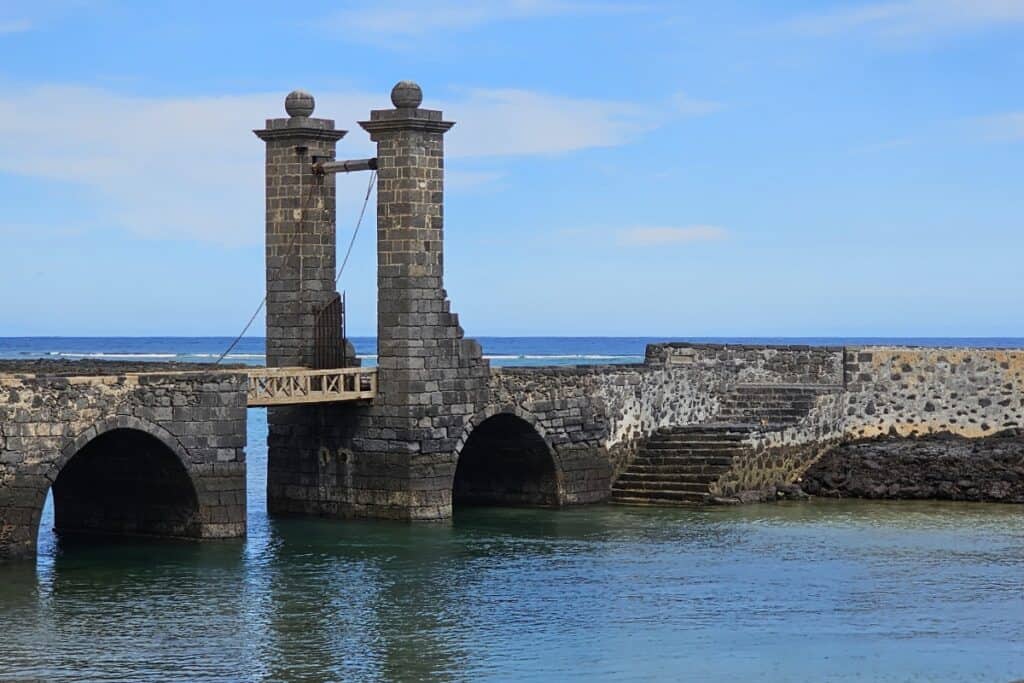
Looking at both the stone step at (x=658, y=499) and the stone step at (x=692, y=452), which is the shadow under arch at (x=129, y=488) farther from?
the stone step at (x=692, y=452)

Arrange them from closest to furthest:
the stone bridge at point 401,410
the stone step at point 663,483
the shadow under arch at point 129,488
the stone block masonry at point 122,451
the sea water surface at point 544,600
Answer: the sea water surface at point 544,600 → the stone block masonry at point 122,451 → the stone bridge at point 401,410 → the shadow under arch at point 129,488 → the stone step at point 663,483

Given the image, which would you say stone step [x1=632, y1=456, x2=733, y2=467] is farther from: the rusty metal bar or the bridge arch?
the rusty metal bar

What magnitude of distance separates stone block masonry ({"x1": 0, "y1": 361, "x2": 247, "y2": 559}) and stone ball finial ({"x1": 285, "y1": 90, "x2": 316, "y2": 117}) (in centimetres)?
452

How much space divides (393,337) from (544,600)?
25.4 feet

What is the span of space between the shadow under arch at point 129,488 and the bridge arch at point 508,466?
19.1 ft

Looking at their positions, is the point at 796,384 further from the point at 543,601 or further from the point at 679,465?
the point at 543,601

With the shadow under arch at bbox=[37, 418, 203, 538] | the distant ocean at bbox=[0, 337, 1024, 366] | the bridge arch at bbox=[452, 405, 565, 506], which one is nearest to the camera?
the shadow under arch at bbox=[37, 418, 203, 538]

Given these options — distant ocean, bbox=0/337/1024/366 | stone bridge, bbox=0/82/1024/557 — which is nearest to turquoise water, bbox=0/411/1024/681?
stone bridge, bbox=0/82/1024/557

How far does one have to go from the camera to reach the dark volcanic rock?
34000mm

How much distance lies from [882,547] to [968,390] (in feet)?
31.2

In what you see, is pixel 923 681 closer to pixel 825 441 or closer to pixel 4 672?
pixel 4 672

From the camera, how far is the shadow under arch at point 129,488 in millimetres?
28000

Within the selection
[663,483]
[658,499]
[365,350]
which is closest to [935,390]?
[663,483]

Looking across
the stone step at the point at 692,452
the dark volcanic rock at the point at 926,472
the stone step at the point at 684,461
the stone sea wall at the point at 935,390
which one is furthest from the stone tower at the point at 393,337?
the stone sea wall at the point at 935,390
